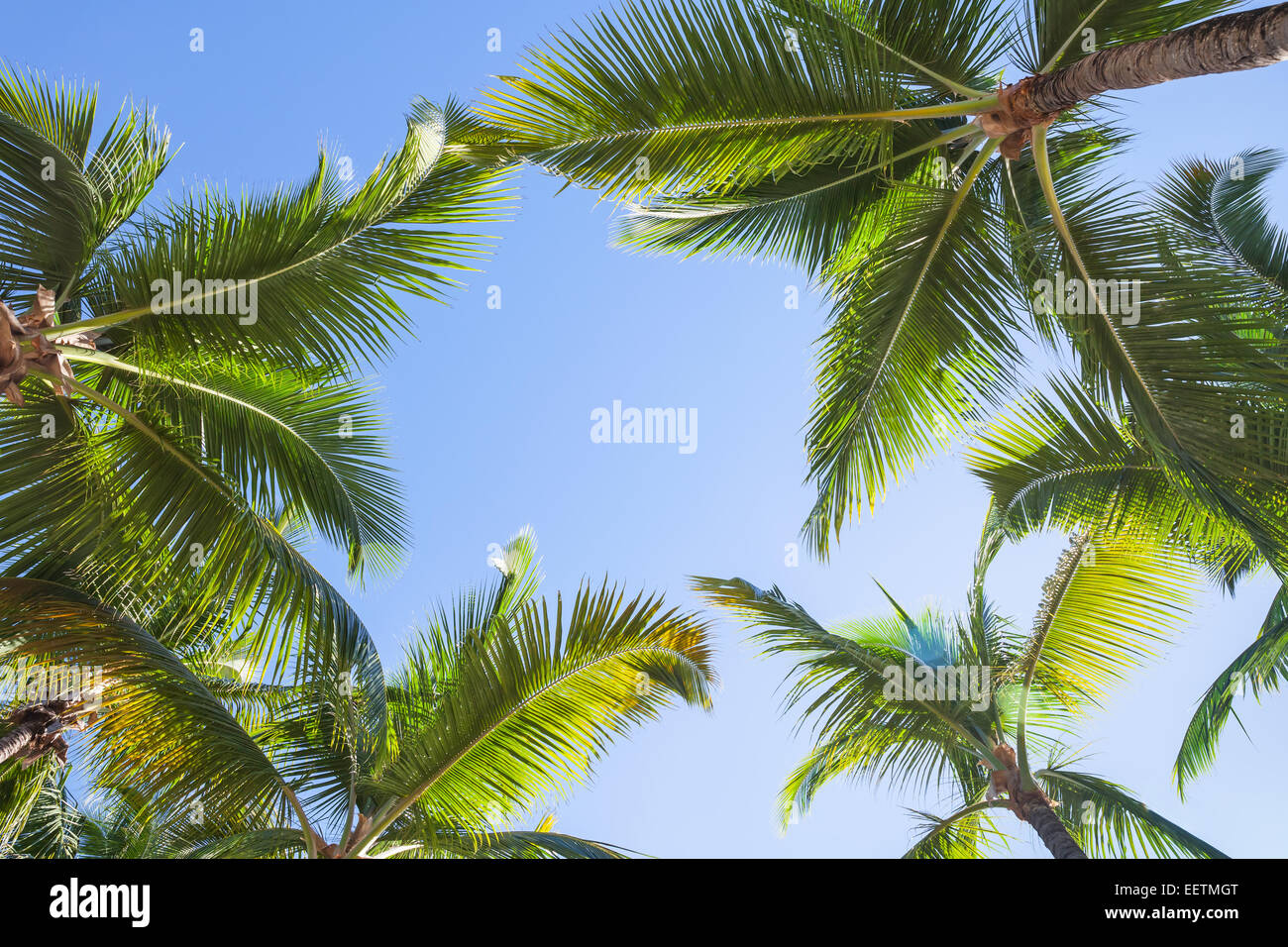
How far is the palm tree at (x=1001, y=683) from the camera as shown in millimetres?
8070

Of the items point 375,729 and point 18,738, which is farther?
point 18,738

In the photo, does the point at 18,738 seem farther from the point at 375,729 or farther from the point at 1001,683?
the point at 1001,683

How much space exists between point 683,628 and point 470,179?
12.8ft

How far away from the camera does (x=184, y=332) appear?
20.6ft

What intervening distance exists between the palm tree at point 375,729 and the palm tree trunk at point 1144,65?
431 cm

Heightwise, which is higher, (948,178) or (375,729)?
(948,178)

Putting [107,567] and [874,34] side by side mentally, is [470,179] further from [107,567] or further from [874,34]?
[107,567]

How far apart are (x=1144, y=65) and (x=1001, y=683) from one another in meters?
6.30

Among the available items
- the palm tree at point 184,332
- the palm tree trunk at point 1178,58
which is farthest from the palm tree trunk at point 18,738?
the palm tree trunk at point 1178,58

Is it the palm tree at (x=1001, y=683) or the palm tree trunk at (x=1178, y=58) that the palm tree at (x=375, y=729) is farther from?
the palm tree trunk at (x=1178, y=58)
